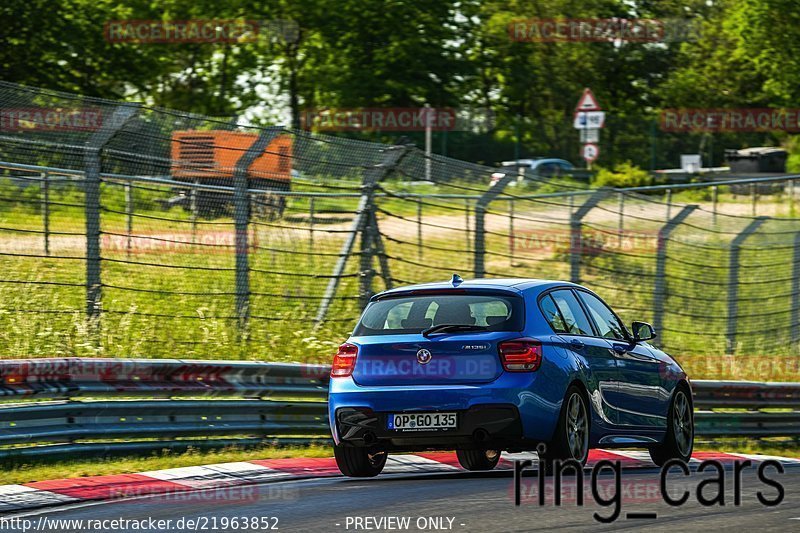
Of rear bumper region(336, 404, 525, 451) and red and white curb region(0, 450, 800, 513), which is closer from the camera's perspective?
red and white curb region(0, 450, 800, 513)

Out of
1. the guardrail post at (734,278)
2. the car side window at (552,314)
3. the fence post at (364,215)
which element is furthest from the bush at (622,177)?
the car side window at (552,314)

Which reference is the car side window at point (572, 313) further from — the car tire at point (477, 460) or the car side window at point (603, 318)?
the car tire at point (477, 460)

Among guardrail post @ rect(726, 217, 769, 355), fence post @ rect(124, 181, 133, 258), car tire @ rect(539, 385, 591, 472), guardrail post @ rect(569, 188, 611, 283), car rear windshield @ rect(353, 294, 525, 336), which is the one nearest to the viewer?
car tire @ rect(539, 385, 591, 472)

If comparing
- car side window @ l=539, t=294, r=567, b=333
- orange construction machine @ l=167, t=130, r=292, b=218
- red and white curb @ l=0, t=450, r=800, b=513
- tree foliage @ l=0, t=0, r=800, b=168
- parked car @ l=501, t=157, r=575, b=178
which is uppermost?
tree foliage @ l=0, t=0, r=800, b=168

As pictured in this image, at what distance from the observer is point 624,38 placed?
54938 millimetres

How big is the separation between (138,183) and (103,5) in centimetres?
2934

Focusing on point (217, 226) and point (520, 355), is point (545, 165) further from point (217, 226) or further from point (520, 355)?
point (520, 355)

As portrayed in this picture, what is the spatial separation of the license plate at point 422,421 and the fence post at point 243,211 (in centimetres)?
519

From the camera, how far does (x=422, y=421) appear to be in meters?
10.2

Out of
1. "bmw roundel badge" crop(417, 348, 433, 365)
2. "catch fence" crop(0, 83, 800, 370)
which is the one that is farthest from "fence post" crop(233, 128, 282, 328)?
"bmw roundel badge" crop(417, 348, 433, 365)

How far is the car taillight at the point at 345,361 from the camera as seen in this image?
10.5m

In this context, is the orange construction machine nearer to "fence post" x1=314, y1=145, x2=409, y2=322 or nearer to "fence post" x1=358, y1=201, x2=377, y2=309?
"fence post" x1=314, y1=145, x2=409, y2=322

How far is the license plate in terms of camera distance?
10.1 meters

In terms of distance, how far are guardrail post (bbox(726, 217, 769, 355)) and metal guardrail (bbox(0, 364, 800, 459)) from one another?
8.10 meters
